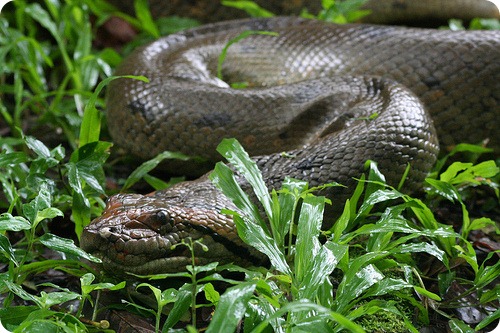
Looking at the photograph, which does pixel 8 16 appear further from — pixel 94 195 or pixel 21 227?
pixel 21 227

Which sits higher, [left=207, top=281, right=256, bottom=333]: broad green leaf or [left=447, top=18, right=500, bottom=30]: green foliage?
[left=207, top=281, right=256, bottom=333]: broad green leaf

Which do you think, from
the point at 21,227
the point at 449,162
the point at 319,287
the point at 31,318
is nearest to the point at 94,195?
the point at 21,227

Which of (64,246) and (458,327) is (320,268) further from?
(64,246)

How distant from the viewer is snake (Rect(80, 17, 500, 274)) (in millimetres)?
3301

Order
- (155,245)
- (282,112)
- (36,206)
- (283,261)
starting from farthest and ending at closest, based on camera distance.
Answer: (282,112)
(36,206)
(155,245)
(283,261)

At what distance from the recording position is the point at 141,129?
4594 millimetres

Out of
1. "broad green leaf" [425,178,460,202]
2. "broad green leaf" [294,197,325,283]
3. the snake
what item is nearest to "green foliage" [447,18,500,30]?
the snake

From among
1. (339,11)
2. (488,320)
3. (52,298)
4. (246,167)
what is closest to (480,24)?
(339,11)

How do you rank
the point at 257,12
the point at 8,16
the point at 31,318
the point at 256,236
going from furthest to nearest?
the point at 8,16
the point at 257,12
the point at 256,236
the point at 31,318

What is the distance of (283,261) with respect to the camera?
117 inches

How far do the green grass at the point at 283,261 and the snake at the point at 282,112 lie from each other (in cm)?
15

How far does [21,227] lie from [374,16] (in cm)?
407

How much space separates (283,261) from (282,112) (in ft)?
5.26

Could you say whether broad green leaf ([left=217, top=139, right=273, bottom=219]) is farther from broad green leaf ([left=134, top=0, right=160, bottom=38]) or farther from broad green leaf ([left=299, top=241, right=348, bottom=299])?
broad green leaf ([left=134, top=0, right=160, bottom=38])
